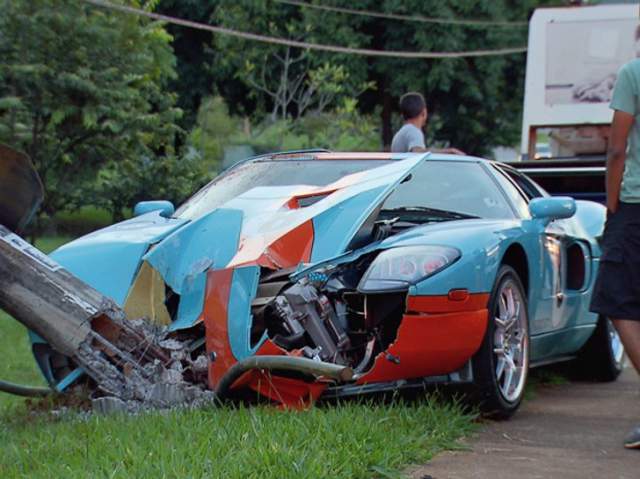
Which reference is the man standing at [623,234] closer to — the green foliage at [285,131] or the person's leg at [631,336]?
the person's leg at [631,336]

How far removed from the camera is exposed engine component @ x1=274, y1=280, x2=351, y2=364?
5.34 metres

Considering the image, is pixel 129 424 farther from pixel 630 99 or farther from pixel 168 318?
pixel 630 99

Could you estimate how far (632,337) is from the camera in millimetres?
5340

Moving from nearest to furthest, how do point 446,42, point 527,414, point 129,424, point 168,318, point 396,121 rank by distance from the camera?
1. point 129,424
2. point 168,318
3. point 527,414
4. point 446,42
5. point 396,121

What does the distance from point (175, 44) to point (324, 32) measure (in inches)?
148

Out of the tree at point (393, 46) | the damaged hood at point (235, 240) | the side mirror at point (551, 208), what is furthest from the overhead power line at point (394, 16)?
the damaged hood at point (235, 240)

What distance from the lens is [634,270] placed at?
17.4 ft

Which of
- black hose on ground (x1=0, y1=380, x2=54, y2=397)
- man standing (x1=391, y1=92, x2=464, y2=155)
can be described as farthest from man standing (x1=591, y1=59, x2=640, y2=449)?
man standing (x1=391, y1=92, x2=464, y2=155)

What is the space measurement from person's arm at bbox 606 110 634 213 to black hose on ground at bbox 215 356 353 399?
1481 millimetres

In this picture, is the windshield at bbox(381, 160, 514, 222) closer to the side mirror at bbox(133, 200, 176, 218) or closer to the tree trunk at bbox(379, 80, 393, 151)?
the side mirror at bbox(133, 200, 176, 218)

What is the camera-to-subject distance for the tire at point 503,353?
5547 millimetres

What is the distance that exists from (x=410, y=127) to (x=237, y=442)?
16.6 feet

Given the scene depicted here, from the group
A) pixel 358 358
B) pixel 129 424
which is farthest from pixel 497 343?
pixel 129 424

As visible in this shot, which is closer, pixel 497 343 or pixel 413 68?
pixel 497 343
